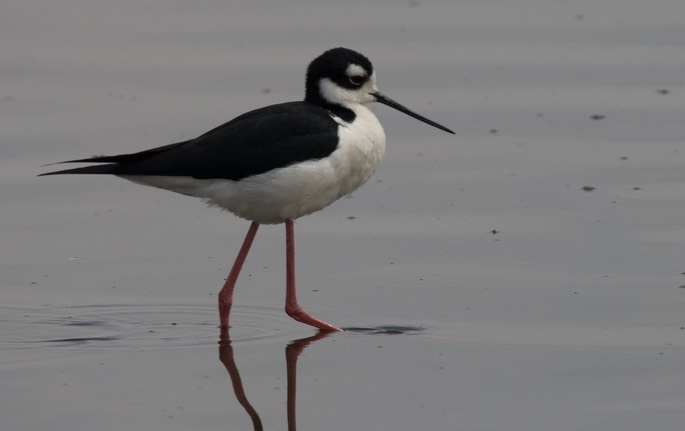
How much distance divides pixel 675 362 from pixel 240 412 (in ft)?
6.46

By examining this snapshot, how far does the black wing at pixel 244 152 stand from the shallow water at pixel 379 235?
28.5 inches

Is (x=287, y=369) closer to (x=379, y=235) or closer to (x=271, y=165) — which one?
(x=271, y=165)

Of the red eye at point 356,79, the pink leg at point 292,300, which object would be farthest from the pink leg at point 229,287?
the red eye at point 356,79

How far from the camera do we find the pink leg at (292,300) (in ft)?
26.3

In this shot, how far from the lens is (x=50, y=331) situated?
786 cm

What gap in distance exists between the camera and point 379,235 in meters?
9.44

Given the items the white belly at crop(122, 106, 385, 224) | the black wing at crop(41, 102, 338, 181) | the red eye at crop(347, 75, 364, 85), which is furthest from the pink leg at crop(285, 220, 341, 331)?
the red eye at crop(347, 75, 364, 85)

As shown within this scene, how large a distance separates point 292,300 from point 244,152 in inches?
30.5

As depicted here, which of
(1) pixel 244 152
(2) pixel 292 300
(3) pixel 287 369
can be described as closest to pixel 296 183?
(1) pixel 244 152

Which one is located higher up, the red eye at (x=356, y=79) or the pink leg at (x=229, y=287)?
the red eye at (x=356, y=79)

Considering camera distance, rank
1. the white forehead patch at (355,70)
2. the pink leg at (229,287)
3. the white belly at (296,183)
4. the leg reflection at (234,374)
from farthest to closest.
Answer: the white forehead patch at (355,70) → the pink leg at (229,287) → the white belly at (296,183) → the leg reflection at (234,374)

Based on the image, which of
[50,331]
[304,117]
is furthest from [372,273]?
[50,331]

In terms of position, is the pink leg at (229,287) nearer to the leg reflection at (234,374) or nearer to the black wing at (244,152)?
the leg reflection at (234,374)

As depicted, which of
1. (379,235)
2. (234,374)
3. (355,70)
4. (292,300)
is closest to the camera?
(234,374)
